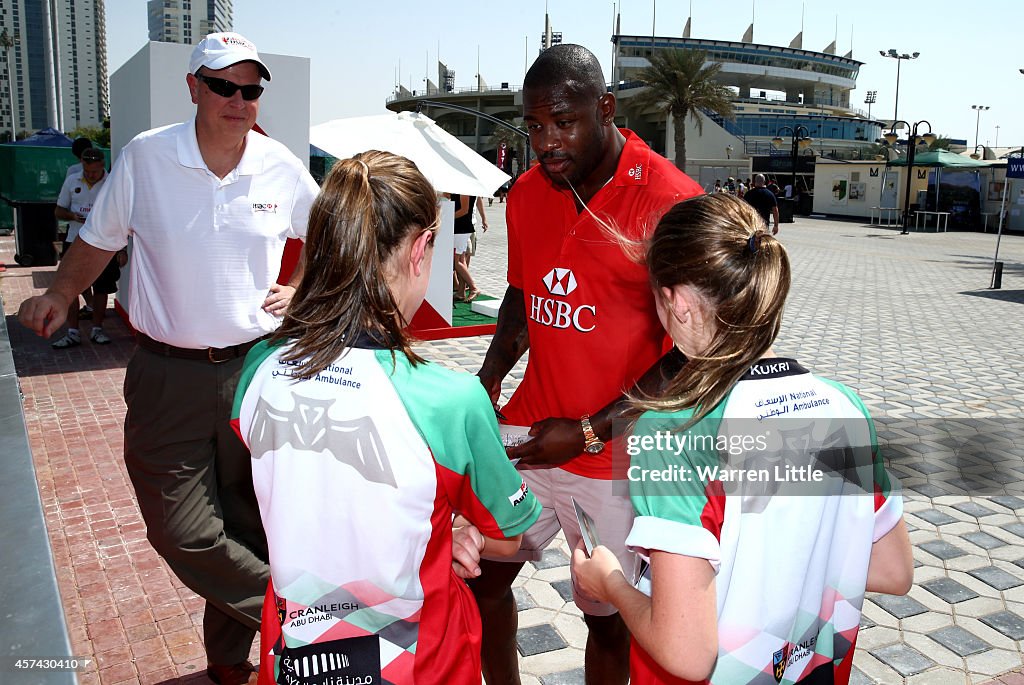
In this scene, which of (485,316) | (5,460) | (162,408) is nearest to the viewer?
(5,460)

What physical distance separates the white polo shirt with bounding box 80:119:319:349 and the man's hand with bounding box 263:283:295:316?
0.15 meters

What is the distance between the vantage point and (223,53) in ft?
10.5

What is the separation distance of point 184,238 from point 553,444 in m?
1.59

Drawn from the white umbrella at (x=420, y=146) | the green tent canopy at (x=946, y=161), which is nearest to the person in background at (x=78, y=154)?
the white umbrella at (x=420, y=146)

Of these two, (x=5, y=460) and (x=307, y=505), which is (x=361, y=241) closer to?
(x=307, y=505)

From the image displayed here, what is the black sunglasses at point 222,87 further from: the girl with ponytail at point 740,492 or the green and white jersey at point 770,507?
the green and white jersey at point 770,507

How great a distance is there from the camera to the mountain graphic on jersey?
5.31ft

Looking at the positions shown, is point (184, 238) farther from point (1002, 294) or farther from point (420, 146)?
point (1002, 294)

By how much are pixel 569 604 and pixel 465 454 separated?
8.99 ft

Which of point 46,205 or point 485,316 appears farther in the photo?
point 46,205

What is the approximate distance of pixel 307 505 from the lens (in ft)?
5.45

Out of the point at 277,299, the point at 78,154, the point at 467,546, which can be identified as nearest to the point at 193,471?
the point at 277,299

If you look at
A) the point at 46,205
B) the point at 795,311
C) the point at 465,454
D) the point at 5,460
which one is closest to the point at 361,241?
the point at 465,454

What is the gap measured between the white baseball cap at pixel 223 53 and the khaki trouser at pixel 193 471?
1.11 meters
